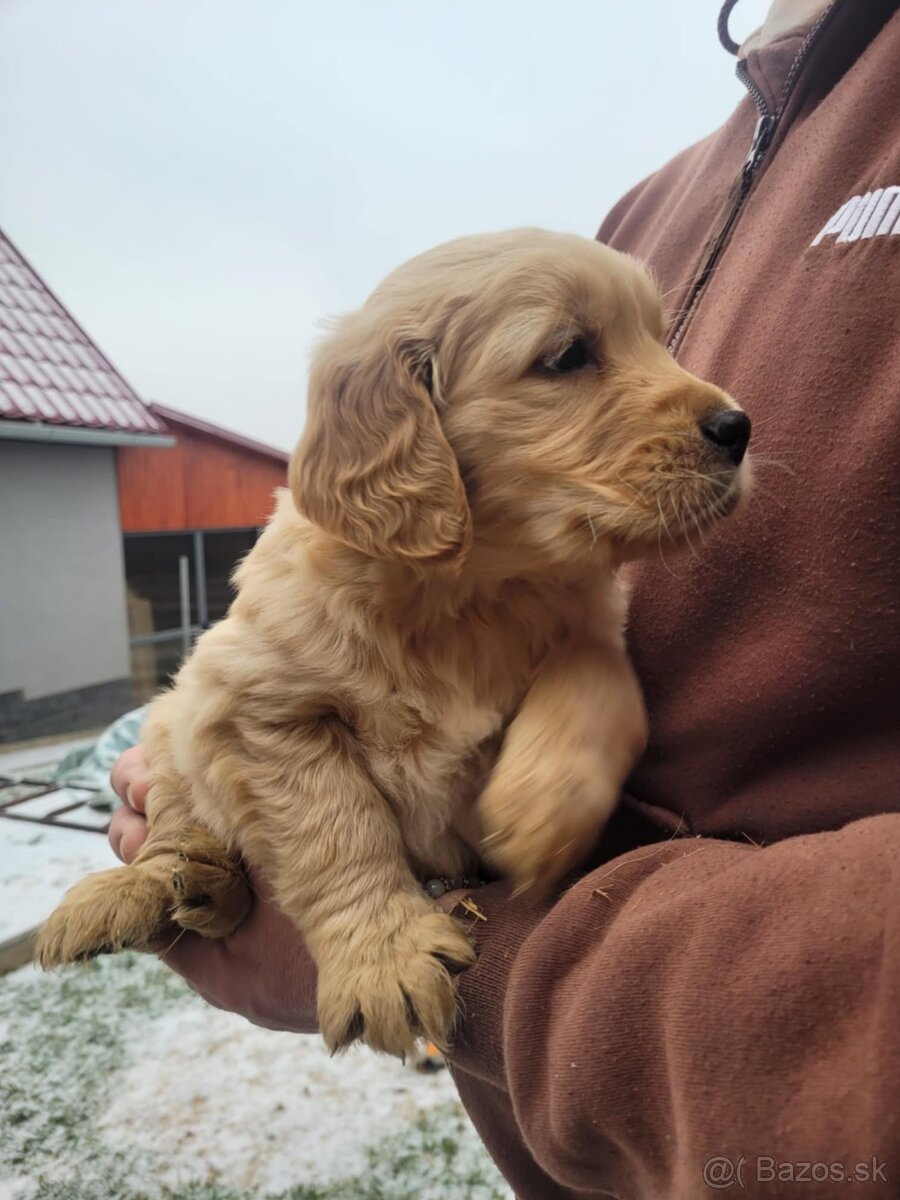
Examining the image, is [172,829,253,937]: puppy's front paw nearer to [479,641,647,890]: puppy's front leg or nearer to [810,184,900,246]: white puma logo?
[479,641,647,890]: puppy's front leg

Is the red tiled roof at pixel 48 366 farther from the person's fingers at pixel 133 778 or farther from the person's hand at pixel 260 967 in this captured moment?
the person's hand at pixel 260 967

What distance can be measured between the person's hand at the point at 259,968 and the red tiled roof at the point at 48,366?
3814mm

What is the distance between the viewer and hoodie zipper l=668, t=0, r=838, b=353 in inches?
61.0

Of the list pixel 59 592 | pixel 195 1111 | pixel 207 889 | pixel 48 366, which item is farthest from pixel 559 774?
pixel 48 366

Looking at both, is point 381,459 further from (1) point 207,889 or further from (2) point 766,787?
(1) point 207,889

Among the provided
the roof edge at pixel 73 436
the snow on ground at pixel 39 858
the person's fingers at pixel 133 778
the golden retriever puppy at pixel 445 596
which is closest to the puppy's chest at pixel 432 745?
the golden retriever puppy at pixel 445 596

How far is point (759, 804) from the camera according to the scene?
4.07ft

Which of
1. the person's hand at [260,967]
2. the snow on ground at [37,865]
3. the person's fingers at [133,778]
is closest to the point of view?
the person's hand at [260,967]

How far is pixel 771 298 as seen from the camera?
136 centimetres

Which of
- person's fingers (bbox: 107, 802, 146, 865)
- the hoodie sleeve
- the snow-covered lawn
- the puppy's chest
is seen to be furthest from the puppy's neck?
the snow-covered lawn

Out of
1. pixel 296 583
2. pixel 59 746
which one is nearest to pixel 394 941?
pixel 296 583

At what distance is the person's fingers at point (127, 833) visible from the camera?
1.89 metres

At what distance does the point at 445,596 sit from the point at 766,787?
21.7 inches

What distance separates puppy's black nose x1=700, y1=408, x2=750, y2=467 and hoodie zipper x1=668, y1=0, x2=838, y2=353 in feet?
1.74
